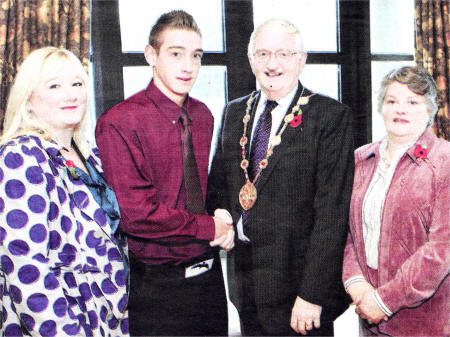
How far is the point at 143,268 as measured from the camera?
1430mm

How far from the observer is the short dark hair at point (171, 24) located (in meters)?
1.44

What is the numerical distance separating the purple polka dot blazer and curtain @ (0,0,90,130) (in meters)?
0.34

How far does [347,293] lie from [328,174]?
412 millimetres

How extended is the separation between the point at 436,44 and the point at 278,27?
625 mm

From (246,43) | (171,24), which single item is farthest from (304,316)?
(171,24)

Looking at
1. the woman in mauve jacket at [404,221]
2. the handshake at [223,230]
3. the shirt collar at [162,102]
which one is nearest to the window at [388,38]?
the woman in mauve jacket at [404,221]

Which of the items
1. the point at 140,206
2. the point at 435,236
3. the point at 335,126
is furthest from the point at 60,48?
the point at 435,236

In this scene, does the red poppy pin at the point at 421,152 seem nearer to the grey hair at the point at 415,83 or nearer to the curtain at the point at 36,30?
the grey hair at the point at 415,83

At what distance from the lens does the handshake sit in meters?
1.48

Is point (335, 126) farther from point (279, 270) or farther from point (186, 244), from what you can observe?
point (186, 244)

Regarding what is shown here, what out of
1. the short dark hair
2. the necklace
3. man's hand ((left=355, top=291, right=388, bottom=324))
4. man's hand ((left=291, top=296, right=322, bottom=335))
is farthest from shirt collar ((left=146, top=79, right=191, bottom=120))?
man's hand ((left=355, top=291, right=388, bottom=324))

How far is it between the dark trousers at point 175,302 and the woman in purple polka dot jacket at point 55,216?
52 millimetres

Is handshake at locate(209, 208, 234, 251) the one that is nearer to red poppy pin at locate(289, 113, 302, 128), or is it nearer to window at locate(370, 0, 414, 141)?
red poppy pin at locate(289, 113, 302, 128)

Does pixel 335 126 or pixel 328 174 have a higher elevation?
pixel 335 126
